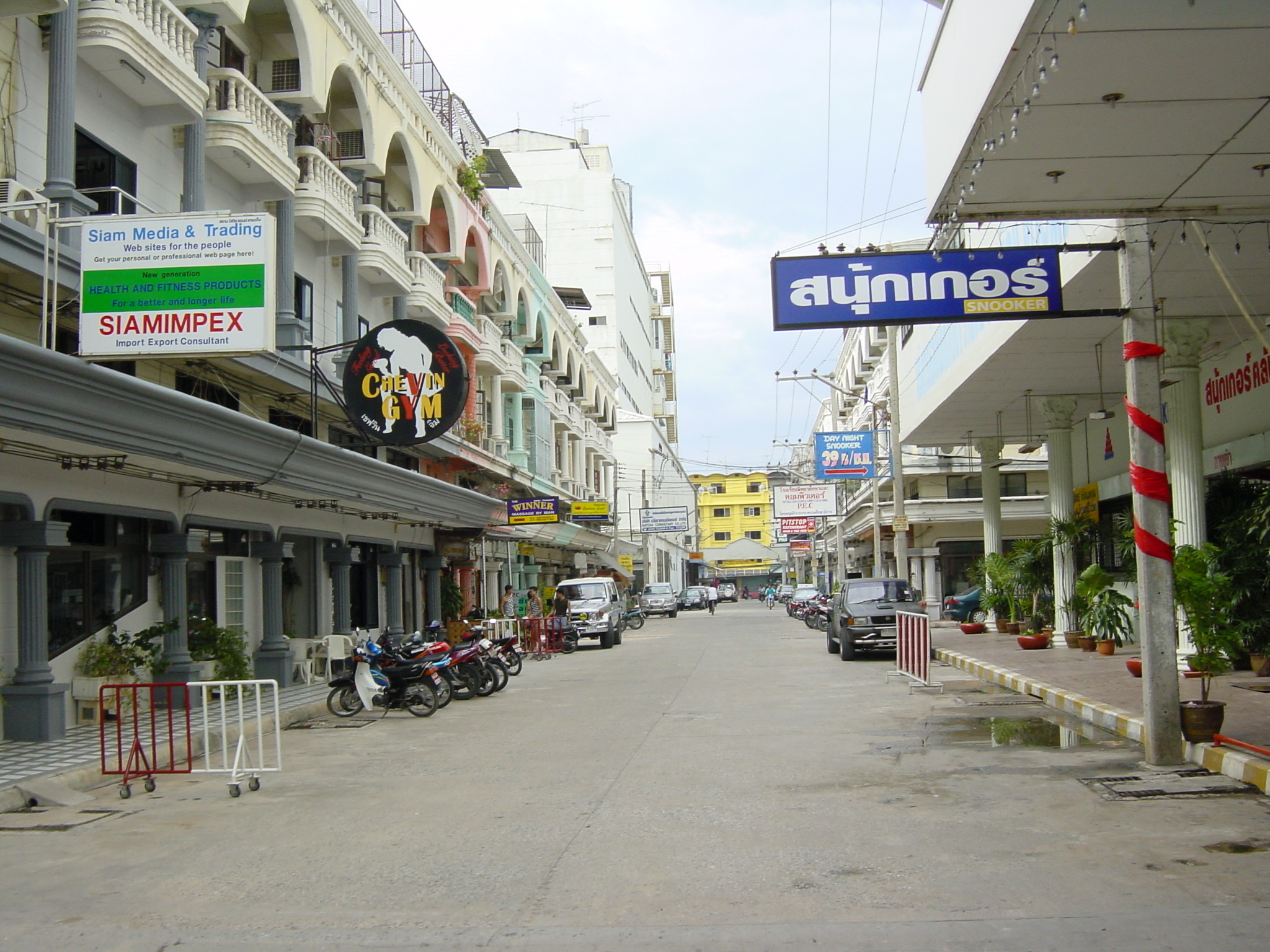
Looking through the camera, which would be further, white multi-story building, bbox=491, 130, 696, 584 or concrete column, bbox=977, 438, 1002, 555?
white multi-story building, bbox=491, 130, 696, 584

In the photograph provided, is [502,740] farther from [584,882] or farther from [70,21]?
[70,21]

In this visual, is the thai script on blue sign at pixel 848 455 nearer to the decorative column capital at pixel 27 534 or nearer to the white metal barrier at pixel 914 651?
the white metal barrier at pixel 914 651

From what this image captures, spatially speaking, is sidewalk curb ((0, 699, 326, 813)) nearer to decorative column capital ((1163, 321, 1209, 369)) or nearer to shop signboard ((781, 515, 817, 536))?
decorative column capital ((1163, 321, 1209, 369))

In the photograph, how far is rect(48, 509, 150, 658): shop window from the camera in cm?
1409

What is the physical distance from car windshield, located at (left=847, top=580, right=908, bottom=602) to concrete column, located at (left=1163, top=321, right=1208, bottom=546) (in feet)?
32.3

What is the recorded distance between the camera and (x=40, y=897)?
6.64 metres

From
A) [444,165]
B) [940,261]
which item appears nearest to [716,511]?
[444,165]

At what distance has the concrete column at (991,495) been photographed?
2925cm

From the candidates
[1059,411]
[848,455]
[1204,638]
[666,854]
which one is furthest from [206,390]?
[848,455]

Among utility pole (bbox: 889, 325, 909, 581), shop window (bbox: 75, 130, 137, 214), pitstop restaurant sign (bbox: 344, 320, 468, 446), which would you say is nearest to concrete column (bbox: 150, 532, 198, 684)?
pitstop restaurant sign (bbox: 344, 320, 468, 446)

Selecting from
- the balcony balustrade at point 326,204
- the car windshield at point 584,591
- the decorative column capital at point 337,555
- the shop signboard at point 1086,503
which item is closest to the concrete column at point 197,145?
the balcony balustrade at point 326,204

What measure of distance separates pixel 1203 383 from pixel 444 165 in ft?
58.2

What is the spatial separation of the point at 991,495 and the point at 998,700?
1551 cm

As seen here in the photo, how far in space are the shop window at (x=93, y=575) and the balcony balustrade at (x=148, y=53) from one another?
5654mm
